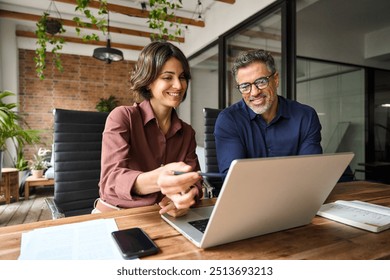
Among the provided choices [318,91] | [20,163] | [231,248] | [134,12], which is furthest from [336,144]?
[20,163]

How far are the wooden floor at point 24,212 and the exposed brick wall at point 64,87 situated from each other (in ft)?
7.08

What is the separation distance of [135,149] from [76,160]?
558 mm

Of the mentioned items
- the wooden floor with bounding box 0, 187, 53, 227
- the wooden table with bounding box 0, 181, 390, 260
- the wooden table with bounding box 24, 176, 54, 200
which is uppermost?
the wooden table with bounding box 0, 181, 390, 260

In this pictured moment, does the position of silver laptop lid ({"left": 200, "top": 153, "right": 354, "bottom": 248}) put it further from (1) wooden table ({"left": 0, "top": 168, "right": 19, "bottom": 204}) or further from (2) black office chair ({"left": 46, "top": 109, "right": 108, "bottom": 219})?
(1) wooden table ({"left": 0, "top": 168, "right": 19, "bottom": 204})

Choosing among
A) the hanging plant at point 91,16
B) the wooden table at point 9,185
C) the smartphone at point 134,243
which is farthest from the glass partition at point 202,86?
the smartphone at point 134,243

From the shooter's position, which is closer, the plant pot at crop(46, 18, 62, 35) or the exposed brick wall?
the plant pot at crop(46, 18, 62, 35)

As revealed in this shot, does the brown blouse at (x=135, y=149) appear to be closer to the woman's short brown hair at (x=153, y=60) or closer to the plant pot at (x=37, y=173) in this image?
the woman's short brown hair at (x=153, y=60)

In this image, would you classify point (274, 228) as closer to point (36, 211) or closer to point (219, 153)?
point (219, 153)

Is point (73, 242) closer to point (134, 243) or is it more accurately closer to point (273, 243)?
point (134, 243)

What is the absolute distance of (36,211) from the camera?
370 cm

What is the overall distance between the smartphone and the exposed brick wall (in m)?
5.49

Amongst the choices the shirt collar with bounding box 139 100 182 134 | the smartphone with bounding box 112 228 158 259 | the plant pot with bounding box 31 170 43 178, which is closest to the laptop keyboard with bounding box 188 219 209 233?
the smartphone with bounding box 112 228 158 259

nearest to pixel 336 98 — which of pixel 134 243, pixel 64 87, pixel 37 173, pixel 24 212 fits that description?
pixel 134 243

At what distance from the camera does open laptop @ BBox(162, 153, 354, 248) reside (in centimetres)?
54
